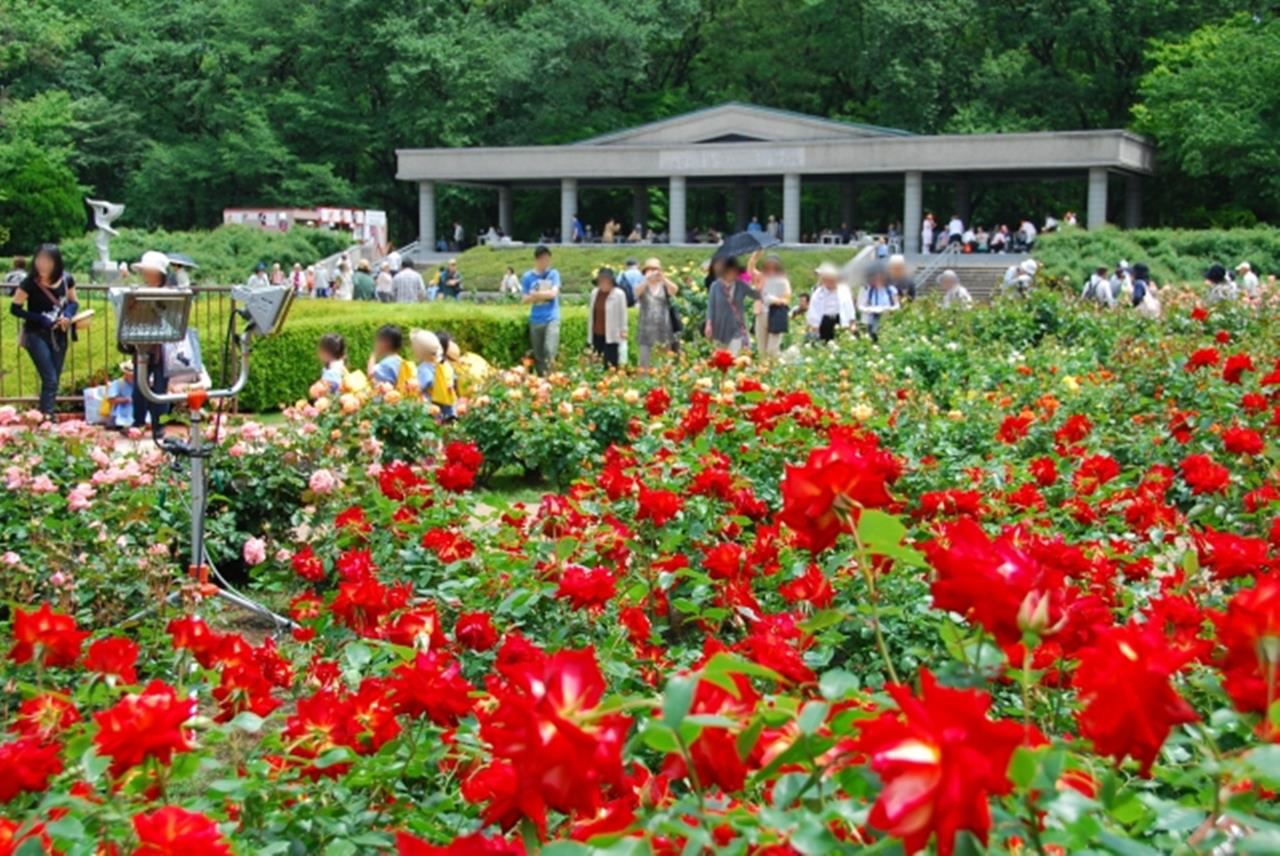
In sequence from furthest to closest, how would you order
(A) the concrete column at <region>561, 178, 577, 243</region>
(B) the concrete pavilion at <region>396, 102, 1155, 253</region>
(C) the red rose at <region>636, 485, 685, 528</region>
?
(A) the concrete column at <region>561, 178, 577, 243</region> < (B) the concrete pavilion at <region>396, 102, 1155, 253</region> < (C) the red rose at <region>636, 485, 685, 528</region>

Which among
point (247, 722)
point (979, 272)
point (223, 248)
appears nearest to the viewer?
point (247, 722)

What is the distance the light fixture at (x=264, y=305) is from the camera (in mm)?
5176

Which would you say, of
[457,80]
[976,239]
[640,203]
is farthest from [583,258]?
[457,80]

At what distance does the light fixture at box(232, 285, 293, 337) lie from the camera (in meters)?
5.18

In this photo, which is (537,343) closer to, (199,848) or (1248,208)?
(199,848)

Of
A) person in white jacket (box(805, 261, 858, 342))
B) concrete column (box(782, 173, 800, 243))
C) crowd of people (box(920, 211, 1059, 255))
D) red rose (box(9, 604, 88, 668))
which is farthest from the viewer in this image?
concrete column (box(782, 173, 800, 243))

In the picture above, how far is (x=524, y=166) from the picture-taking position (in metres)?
46.2

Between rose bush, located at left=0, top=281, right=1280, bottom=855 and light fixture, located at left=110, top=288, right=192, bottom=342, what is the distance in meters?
0.53

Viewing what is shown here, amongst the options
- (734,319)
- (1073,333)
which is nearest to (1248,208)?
(1073,333)

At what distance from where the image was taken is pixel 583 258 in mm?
39906

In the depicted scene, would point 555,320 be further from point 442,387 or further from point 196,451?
point 196,451

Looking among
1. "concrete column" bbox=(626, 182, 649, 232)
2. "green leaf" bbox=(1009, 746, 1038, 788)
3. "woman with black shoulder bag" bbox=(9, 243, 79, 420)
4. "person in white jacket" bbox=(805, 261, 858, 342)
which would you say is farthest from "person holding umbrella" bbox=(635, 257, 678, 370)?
"concrete column" bbox=(626, 182, 649, 232)

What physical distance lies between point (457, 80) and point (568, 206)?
6195 mm

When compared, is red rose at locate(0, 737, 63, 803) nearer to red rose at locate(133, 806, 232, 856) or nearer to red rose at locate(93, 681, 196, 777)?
red rose at locate(93, 681, 196, 777)
